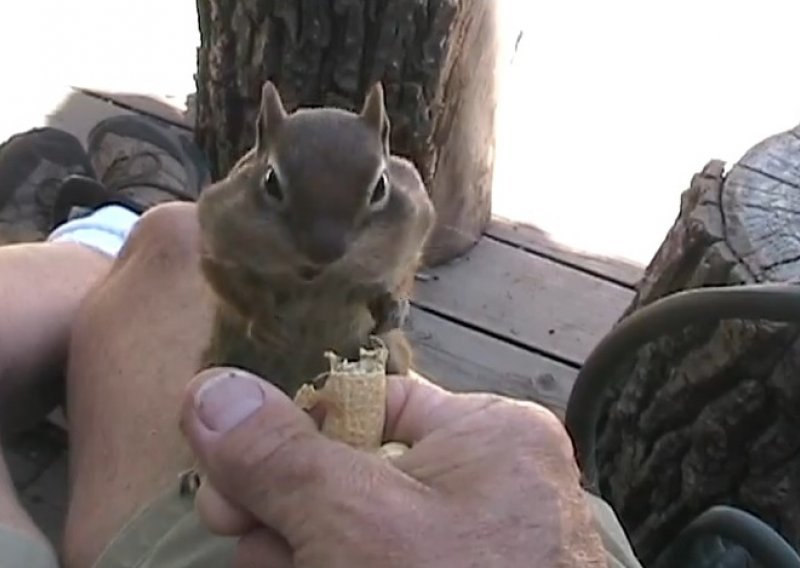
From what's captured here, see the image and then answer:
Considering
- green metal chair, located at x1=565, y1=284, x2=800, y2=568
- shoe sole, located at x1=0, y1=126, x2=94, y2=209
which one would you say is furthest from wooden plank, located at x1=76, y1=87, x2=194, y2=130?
green metal chair, located at x1=565, y1=284, x2=800, y2=568

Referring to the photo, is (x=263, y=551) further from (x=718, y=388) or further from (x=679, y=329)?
(x=718, y=388)

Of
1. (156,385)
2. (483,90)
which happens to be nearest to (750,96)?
(483,90)

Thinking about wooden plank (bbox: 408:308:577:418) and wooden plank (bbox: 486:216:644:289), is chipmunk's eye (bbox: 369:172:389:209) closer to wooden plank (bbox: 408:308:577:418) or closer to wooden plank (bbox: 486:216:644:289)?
wooden plank (bbox: 408:308:577:418)

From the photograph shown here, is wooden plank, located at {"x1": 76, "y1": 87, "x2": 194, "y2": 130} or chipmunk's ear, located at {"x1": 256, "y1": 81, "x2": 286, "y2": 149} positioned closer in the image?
chipmunk's ear, located at {"x1": 256, "y1": 81, "x2": 286, "y2": 149}

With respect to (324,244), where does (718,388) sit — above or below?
below

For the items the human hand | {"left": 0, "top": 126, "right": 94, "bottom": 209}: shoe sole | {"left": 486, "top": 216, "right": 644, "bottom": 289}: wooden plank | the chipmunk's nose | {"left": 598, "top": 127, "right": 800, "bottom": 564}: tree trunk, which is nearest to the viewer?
the human hand

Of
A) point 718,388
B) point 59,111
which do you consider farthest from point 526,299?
point 59,111
